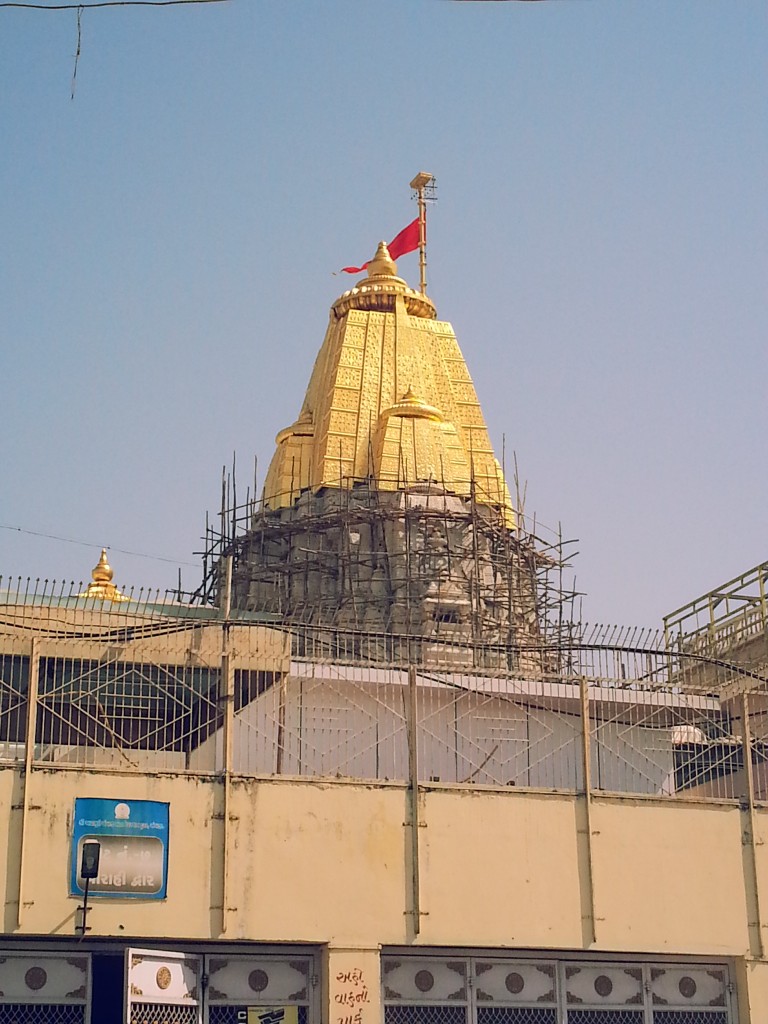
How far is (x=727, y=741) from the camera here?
25.3 metres

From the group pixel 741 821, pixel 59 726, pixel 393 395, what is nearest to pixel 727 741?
pixel 741 821

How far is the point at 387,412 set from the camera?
48.3m

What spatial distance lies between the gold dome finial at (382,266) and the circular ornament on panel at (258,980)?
113 feet

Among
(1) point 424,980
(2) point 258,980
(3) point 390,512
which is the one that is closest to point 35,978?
(2) point 258,980

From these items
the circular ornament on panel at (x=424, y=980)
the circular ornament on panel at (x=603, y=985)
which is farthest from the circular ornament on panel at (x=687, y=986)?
the circular ornament on panel at (x=424, y=980)

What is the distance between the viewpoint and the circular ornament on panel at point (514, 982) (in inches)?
930

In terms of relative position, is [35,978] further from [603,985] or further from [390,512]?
[390,512]

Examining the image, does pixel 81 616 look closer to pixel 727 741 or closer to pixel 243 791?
pixel 243 791

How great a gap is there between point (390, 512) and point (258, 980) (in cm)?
2313

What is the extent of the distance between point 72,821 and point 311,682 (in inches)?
234

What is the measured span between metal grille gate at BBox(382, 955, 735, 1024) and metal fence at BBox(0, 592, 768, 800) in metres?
2.70

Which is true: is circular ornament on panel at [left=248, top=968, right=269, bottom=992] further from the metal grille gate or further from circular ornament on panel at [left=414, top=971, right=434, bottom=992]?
circular ornament on panel at [left=414, top=971, right=434, bottom=992]

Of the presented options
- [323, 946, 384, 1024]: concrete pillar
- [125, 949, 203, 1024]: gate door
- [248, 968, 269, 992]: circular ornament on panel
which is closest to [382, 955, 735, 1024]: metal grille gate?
[323, 946, 384, 1024]: concrete pillar

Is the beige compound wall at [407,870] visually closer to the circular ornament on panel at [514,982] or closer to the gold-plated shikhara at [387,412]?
the circular ornament on panel at [514,982]
